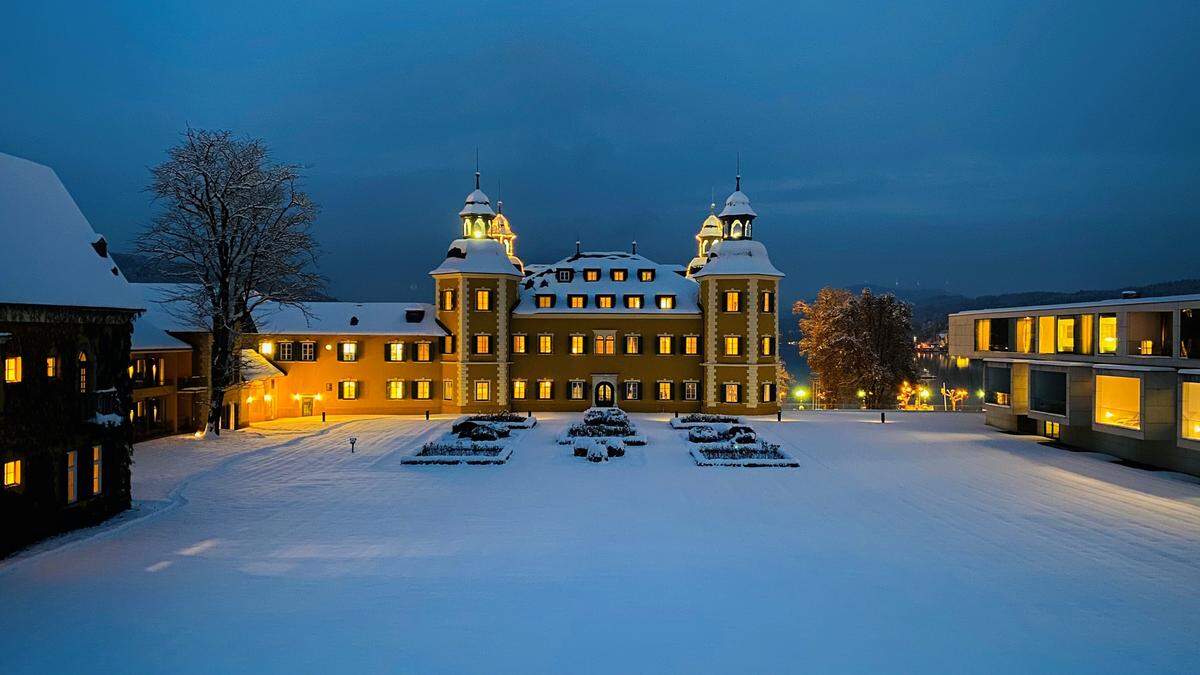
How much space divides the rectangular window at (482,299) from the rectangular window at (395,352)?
5903mm

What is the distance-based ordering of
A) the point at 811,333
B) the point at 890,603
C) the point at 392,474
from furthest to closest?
the point at 811,333 < the point at 392,474 < the point at 890,603

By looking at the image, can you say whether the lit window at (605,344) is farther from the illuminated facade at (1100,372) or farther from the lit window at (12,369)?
the lit window at (12,369)

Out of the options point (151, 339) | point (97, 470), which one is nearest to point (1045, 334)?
point (97, 470)

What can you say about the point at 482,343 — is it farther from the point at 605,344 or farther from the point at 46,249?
the point at 46,249

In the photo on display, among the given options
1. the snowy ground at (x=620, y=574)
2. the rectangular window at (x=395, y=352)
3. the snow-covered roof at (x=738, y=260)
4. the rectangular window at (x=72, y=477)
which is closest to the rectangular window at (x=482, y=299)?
the rectangular window at (x=395, y=352)

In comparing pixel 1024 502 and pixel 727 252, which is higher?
pixel 727 252

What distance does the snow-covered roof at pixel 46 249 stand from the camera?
18.3 metres

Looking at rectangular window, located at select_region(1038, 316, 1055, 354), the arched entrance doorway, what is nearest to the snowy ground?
rectangular window, located at select_region(1038, 316, 1055, 354)

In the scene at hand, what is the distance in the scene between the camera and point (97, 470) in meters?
20.6

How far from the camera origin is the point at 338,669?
11.4 metres

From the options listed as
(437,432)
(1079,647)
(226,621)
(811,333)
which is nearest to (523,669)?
(226,621)

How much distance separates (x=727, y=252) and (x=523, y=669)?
128 feet

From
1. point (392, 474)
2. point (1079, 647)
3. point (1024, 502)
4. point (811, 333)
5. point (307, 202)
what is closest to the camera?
point (1079, 647)

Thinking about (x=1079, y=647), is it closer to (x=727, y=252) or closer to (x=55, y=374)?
(x=55, y=374)
